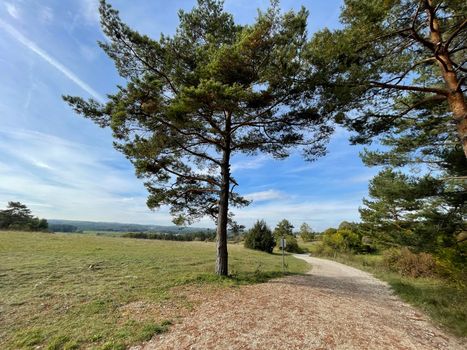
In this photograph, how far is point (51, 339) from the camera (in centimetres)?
393

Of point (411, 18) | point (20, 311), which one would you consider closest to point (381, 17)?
point (411, 18)

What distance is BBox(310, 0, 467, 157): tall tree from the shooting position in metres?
5.12

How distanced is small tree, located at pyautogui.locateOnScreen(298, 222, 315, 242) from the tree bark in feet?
148

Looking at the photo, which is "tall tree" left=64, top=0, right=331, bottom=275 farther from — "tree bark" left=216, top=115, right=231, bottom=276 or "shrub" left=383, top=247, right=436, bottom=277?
"shrub" left=383, top=247, right=436, bottom=277

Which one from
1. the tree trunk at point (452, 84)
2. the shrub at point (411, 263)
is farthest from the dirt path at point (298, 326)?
the shrub at point (411, 263)

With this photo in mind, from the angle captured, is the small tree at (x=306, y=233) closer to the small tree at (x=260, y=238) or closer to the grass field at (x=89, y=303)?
the small tree at (x=260, y=238)

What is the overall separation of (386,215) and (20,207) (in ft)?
191

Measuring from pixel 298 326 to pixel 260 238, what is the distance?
83.8 ft

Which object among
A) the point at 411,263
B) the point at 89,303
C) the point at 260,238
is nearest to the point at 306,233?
the point at 260,238

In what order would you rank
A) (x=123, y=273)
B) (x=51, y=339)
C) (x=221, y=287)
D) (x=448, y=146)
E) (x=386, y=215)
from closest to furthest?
(x=51, y=339)
(x=221, y=287)
(x=448, y=146)
(x=123, y=273)
(x=386, y=215)

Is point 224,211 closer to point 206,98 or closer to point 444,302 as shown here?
point 206,98

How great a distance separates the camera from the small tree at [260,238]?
29750 mm

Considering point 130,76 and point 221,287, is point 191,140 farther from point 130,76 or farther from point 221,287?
point 221,287

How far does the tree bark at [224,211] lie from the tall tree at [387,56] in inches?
149
